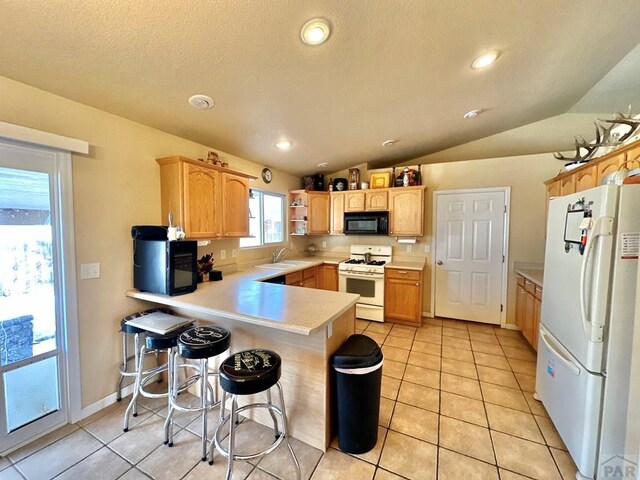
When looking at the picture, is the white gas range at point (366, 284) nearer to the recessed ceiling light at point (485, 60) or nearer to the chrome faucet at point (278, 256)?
the chrome faucet at point (278, 256)

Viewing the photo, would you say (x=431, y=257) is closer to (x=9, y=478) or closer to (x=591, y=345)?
(x=591, y=345)

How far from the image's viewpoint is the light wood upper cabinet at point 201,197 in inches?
90.6

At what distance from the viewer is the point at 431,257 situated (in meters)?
4.14

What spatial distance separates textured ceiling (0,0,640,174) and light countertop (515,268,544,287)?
196 cm

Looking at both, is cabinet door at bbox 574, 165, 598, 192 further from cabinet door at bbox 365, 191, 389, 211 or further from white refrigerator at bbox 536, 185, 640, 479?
cabinet door at bbox 365, 191, 389, 211

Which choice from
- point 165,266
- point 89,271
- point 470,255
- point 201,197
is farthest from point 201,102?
point 470,255

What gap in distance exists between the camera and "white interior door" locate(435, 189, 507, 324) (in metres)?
3.73

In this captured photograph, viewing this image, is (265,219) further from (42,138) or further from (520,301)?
(520,301)

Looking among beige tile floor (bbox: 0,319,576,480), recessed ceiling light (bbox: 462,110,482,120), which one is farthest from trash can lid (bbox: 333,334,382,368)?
recessed ceiling light (bbox: 462,110,482,120)

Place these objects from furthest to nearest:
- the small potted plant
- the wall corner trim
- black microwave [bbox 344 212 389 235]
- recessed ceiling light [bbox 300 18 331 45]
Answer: black microwave [bbox 344 212 389 235] < the small potted plant < the wall corner trim < recessed ceiling light [bbox 300 18 331 45]

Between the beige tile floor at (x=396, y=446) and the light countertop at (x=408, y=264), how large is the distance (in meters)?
1.57

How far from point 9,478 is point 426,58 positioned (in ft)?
12.3

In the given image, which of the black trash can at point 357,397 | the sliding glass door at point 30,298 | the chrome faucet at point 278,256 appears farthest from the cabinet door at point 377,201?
the sliding glass door at point 30,298

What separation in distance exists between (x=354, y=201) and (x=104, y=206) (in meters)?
3.30
